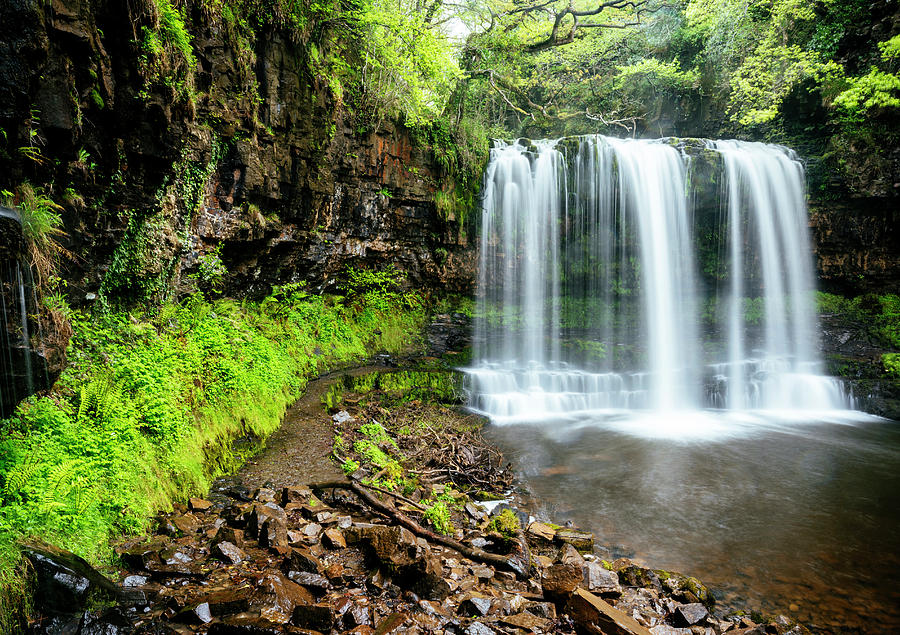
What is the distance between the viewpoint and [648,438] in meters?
8.92

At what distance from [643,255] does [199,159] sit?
41.9 feet

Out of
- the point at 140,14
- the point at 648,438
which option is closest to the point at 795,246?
the point at 648,438

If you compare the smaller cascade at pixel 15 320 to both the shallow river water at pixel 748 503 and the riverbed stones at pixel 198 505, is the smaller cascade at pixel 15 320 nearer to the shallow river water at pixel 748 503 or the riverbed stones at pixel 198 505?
the riverbed stones at pixel 198 505

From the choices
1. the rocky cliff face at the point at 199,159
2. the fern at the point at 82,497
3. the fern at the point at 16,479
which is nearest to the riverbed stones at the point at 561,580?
the fern at the point at 82,497

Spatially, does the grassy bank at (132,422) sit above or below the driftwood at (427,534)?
above

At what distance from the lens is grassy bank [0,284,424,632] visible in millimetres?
3131

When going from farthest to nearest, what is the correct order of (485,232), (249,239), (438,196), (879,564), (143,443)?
(485,232)
(438,196)
(249,239)
(879,564)
(143,443)

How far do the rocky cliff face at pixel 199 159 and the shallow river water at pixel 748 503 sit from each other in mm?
6099

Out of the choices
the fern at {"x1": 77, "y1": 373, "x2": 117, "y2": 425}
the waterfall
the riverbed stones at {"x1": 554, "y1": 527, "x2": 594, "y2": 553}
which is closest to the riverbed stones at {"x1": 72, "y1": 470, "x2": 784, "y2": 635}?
the riverbed stones at {"x1": 554, "y1": 527, "x2": 594, "y2": 553}

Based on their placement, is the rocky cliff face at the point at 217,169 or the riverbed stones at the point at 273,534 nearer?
the riverbed stones at the point at 273,534

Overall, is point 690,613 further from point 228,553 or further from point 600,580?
Answer: point 228,553

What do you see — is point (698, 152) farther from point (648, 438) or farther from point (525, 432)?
point (525, 432)

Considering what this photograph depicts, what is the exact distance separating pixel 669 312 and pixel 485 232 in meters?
6.57

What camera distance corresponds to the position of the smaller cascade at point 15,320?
10.6 feet
